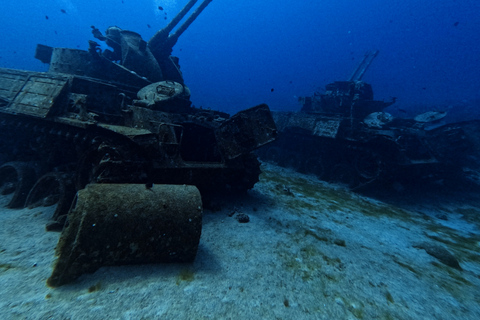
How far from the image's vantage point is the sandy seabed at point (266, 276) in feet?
8.00

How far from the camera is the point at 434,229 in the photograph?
7.11 meters

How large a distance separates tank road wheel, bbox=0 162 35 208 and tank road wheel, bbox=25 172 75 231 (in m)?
0.33

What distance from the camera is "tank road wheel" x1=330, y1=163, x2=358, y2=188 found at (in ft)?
37.4

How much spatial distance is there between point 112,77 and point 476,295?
12.3m

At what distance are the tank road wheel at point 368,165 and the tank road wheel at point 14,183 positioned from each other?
12743 mm

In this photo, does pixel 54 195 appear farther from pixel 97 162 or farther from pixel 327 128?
pixel 327 128

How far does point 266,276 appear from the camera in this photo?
11.1 ft

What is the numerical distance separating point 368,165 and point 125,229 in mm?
11471

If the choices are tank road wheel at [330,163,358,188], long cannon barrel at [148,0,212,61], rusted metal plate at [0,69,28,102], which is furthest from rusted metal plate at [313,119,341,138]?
rusted metal plate at [0,69,28,102]

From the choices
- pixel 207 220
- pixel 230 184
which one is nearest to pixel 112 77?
pixel 230 184

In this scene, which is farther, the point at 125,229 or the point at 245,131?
the point at 245,131

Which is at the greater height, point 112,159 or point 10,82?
point 10,82

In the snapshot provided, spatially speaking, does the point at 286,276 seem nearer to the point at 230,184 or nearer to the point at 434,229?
the point at 230,184

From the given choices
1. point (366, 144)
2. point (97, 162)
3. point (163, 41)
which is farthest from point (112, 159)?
point (366, 144)
